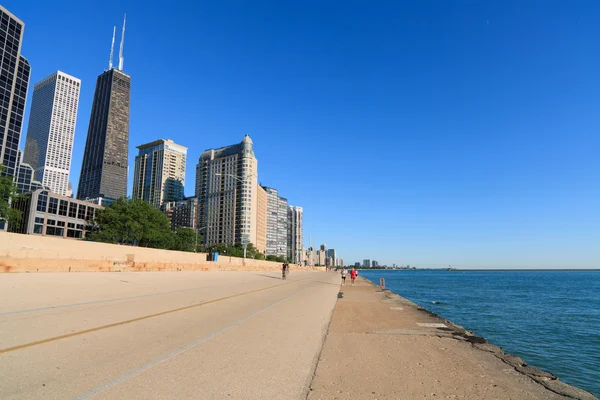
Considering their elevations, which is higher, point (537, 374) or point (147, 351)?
point (147, 351)

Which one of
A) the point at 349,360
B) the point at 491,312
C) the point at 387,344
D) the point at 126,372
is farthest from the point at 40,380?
the point at 491,312

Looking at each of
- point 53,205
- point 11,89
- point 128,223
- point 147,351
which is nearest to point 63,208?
point 53,205

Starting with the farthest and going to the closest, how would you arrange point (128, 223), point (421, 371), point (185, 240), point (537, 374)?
1. point (185, 240)
2. point (128, 223)
3. point (537, 374)
4. point (421, 371)

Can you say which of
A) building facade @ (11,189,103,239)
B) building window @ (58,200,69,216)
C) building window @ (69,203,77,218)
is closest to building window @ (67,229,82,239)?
building facade @ (11,189,103,239)

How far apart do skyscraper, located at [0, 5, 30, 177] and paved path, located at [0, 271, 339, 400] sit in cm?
14871

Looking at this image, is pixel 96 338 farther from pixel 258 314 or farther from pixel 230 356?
pixel 258 314

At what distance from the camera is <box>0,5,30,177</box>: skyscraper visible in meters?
128

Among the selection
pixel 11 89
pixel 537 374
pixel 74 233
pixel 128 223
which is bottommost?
pixel 537 374

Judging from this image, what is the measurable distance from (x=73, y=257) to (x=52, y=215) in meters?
114

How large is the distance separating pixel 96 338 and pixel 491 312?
26.6 metres

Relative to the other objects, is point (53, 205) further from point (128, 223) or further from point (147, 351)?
point (147, 351)

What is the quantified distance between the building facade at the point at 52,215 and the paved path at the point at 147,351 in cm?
12151

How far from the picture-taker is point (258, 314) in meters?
11.5

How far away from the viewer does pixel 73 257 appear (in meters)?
22.3
